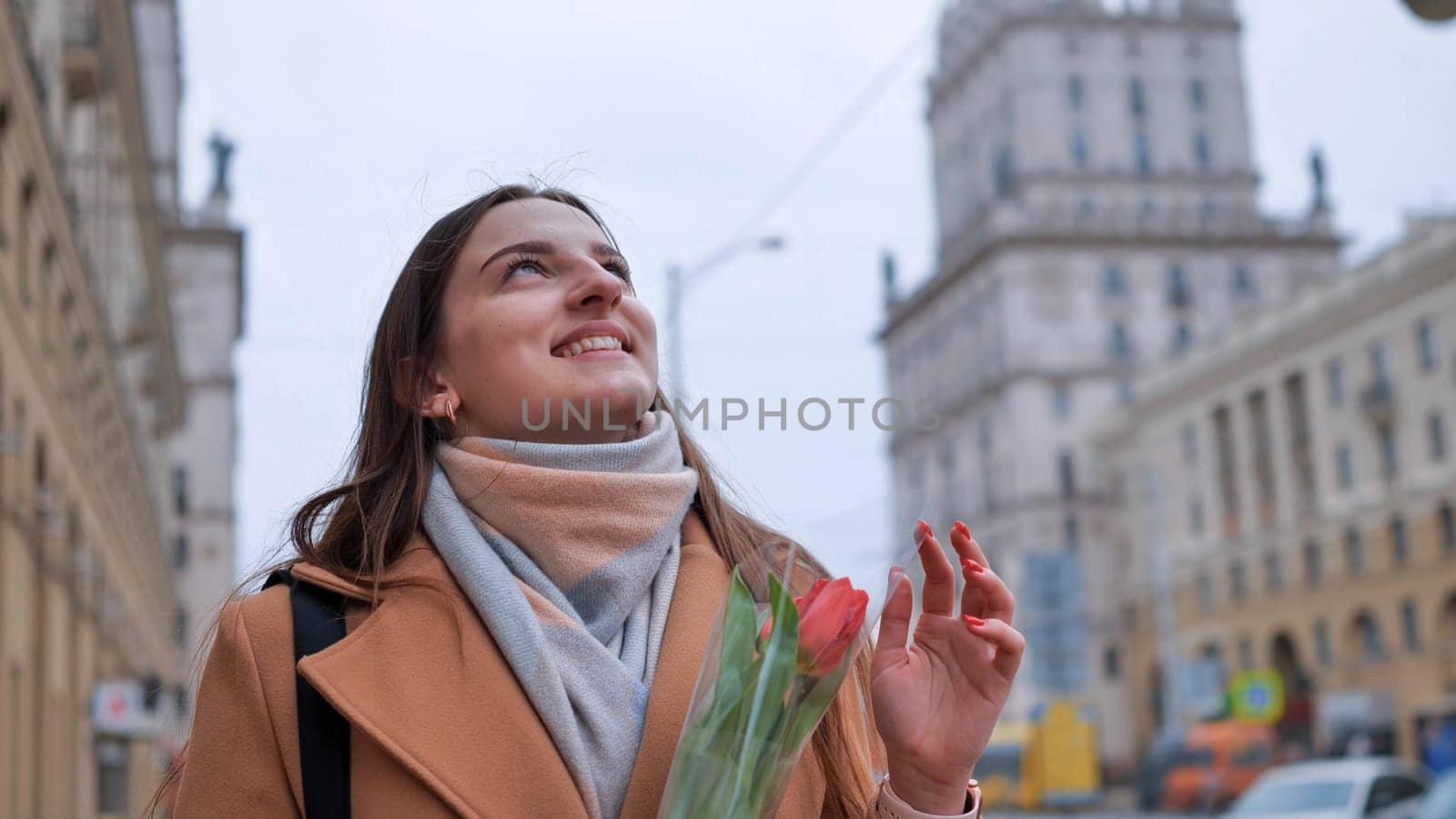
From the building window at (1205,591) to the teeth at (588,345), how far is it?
65507 millimetres

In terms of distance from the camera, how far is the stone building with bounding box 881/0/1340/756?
81062mm

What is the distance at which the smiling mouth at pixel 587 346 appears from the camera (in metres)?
2.38

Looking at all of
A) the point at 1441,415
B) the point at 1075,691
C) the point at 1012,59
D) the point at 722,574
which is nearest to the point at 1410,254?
the point at 1441,415

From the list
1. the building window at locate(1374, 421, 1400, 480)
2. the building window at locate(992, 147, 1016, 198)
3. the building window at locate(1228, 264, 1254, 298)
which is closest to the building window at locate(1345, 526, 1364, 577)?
the building window at locate(1374, 421, 1400, 480)

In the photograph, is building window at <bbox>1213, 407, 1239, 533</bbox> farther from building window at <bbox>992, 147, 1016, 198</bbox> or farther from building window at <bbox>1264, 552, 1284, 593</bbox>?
building window at <bbox>992, 147, 1016, 198</bbox>

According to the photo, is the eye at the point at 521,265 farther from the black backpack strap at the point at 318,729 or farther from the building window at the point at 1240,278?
the building window at the point at 1240,278

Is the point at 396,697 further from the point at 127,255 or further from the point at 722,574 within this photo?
the point at 127,255

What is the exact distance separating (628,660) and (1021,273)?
266 feet

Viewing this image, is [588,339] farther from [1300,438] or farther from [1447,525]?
[1300,438]

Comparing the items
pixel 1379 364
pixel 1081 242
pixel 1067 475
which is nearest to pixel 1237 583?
pixel 1379 364

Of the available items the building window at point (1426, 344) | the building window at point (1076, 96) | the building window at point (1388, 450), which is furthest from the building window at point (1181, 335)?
the building window at point (1426, 344)

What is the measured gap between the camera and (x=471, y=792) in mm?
Answer: 2098

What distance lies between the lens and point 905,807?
2107 millimetres

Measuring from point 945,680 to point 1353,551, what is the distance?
55444 millimetres
